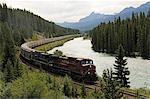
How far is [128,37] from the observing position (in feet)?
358

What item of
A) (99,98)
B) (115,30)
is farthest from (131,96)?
(115,30)

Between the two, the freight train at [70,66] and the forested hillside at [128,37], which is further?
the forested hillside at [128,37]

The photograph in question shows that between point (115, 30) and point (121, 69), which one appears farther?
point (115, 30)

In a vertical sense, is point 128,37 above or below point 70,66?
below

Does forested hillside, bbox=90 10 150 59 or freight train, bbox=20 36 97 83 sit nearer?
freight train, bbox=20 36 97 83

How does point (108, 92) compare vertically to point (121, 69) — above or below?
above

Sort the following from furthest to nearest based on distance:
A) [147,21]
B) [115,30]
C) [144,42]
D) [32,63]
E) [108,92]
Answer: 1. [115,30]
2. [147,21]
3. [144,42]
4. [32,63]
5. [108,92]

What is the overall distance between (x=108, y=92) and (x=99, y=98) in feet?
4.44

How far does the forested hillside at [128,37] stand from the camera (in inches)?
3926

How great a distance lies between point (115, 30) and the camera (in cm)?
11750

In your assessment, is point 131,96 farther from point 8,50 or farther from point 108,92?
point 8,50

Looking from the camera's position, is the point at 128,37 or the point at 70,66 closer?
the point at 70,66

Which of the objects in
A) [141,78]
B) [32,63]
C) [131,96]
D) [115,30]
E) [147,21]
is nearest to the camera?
[131,96]

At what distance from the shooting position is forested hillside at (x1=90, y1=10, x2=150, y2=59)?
9973 centimetres
